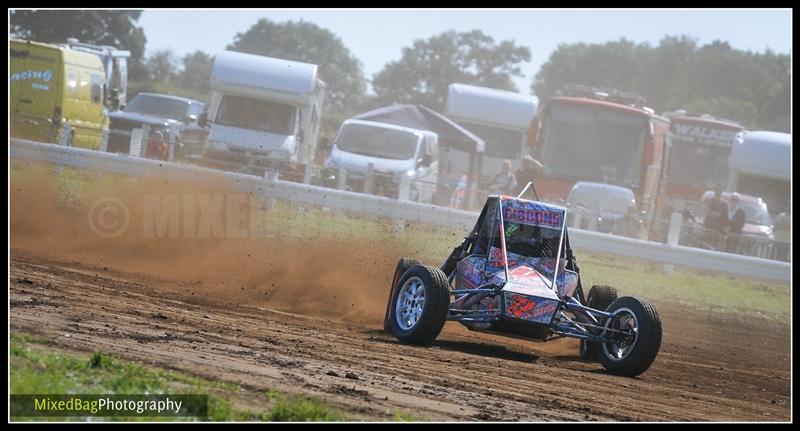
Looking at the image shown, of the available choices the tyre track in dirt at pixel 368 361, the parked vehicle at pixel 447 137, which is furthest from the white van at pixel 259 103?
the tyre track in dirt at pixel 368 361

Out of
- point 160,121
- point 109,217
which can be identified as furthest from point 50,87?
point 109,217

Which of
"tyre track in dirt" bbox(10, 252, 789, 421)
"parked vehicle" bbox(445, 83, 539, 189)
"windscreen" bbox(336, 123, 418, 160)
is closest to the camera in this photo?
"tyre track in dirt" bbox(10, 252, 789, 421)

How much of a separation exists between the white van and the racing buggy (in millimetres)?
13239

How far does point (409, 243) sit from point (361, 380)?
794 cm

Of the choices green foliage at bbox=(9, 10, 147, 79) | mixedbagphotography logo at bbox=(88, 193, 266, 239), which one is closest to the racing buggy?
mixedbagphotography logo at bbox=(88, 193, 266, 239)

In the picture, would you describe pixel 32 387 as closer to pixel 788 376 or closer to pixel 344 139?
pixel 788 376

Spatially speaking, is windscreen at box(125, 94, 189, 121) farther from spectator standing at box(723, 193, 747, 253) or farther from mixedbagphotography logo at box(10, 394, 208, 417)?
mixedbagphotography logo at box(10, 394, 208, 417)

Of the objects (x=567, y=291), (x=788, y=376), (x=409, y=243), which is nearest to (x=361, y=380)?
(x=567, y=291)

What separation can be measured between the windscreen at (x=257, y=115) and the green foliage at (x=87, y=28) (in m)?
22.6

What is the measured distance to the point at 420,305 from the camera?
933 centimetres

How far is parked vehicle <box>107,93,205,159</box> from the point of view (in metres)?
24.3

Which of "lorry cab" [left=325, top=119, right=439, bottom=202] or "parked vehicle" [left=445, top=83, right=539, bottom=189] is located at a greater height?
"parked vehicle" [left=445, top=83, right=539, bottom=189]

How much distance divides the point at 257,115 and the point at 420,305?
15163 mm
